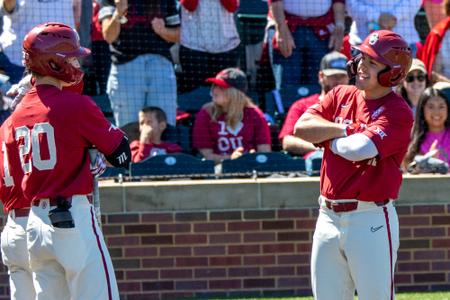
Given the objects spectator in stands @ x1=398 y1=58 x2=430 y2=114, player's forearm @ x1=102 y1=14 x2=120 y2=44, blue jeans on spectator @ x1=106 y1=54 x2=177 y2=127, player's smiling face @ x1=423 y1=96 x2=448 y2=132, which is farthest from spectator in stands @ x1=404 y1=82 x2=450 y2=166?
player's forearm @ x1=102 y1=14 x2=120 y2=44

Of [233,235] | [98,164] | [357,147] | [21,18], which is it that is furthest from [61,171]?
[21,18]

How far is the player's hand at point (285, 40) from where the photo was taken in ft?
29.4

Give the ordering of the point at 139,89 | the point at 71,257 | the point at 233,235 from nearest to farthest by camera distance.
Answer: the point at 71,257, the point at 233,235, the point at 139,89

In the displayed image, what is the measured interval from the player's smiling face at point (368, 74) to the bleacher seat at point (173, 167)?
2.42m

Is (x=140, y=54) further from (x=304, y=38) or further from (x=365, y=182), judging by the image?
(x=365, y=182)

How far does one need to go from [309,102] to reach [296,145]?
37 cm

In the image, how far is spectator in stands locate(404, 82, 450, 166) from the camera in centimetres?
773

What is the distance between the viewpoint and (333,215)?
16.8ft

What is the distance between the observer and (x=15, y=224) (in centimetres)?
503

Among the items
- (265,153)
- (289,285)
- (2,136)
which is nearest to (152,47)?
(265,153)

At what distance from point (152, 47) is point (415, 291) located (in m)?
2.98

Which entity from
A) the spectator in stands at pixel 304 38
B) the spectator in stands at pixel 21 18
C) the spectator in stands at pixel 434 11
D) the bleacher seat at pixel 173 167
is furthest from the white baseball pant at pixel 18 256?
the spectator in stands at pixel 434 11

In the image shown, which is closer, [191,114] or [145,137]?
[145,137]

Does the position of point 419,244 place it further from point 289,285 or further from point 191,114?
point 191,114
